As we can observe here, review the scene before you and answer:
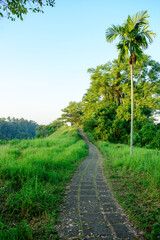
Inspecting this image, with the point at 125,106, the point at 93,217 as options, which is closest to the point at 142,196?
the point at 93,217

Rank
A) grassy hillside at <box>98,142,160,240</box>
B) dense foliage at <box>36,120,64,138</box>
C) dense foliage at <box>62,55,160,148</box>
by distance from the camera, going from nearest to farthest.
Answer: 1. grassy hillside at <box>98,142,160,240</box>
2. dense foliage at <box>62,55,160,148</box>
3. dense foliage at <box>36,120,64,138</box>

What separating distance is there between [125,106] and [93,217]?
61.6ft

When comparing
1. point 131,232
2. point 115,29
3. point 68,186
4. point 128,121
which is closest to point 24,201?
point 68,186

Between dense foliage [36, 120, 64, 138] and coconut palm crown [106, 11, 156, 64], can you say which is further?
dense foliage [36, 120, 64, 138]

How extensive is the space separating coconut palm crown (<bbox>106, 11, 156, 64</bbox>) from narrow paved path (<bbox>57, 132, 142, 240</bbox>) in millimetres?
7840

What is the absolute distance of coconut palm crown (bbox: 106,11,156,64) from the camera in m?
8.06

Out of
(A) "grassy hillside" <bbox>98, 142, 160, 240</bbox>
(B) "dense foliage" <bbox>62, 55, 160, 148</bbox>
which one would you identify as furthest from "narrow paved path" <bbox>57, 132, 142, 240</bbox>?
(B) "dense foliage" <bbox>62, 55, 160, 148</bbox>

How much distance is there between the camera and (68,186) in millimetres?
4426

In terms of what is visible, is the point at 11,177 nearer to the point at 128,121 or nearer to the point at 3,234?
the point at 3,234

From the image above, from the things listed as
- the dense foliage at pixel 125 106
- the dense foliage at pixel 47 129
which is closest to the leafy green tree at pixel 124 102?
the dense foliage at pixel 125 106

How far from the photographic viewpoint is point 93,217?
2732 mm

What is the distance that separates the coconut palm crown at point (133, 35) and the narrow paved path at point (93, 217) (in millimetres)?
7840

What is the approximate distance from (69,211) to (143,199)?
69.4 inches

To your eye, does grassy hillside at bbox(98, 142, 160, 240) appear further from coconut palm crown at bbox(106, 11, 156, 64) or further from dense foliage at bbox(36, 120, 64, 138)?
dense foliage at bbox(36, 120, 64, 138)
